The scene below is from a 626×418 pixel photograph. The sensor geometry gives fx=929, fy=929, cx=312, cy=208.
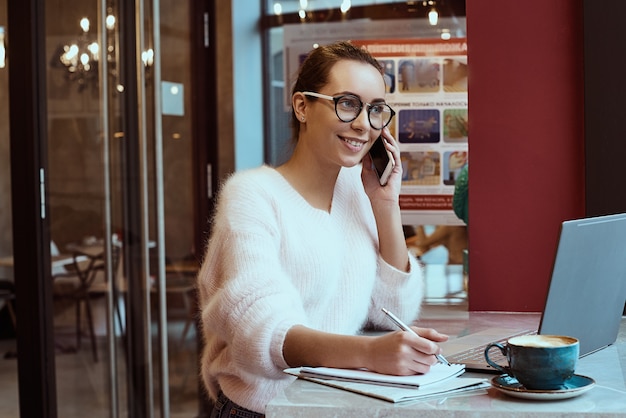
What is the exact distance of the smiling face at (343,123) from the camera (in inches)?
82.8

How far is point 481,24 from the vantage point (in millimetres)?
2576

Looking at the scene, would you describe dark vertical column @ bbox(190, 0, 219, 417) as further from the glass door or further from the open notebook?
the open notebook

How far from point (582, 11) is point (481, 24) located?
270 millimetres

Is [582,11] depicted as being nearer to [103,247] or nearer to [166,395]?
[103,247]

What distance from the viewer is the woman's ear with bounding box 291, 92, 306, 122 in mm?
2203

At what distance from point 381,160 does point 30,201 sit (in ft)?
6.92

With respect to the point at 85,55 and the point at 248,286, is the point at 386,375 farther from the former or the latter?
the point at 85,55

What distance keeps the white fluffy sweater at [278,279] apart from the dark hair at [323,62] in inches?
8.9

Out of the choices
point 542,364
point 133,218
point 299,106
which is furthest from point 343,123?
point 133,218

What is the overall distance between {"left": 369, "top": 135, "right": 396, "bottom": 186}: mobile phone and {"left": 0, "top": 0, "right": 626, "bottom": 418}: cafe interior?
247 millimetres

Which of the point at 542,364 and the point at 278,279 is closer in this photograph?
the point at 542,364

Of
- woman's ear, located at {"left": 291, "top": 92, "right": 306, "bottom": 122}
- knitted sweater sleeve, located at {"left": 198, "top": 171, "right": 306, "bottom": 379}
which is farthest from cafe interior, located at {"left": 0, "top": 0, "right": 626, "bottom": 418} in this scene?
knitted sweater sleeve, located at {"left": 198, "top": 171, "right": 306, "bottom": 379}

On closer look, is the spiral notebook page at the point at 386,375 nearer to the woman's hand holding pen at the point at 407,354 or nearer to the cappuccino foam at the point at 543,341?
the woman's hand holding pen at the point at 407,354

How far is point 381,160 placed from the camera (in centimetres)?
230
